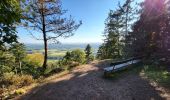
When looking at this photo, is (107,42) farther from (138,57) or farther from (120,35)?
(138,57)

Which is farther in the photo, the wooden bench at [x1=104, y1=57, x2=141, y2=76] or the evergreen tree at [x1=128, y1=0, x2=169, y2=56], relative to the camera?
the evergreen tree at [x1=128, y1=0, x2=169, y2=56]

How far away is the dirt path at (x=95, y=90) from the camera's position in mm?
10664

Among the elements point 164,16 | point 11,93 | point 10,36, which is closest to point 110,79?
point 11,93

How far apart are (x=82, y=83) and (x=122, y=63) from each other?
496 centimetres

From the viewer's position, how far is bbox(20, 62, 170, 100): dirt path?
10.7m

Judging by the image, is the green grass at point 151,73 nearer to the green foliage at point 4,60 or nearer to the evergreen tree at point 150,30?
the evergreen tree at point 150,30

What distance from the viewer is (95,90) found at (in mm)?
11414

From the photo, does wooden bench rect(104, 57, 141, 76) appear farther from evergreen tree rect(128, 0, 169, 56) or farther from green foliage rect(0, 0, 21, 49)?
green foliage rect(0, 0, 21, 49)

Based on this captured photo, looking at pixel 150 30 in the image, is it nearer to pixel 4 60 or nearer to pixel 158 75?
pixel 158 75

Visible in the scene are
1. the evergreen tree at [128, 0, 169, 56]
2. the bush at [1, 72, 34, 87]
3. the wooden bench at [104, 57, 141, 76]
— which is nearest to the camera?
the bush at [1, 72, 34, 87]

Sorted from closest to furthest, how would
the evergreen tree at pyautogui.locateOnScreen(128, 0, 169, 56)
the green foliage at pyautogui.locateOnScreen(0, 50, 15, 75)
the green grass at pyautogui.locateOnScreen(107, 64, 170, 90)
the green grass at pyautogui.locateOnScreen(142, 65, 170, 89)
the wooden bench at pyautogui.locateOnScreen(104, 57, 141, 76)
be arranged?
1. the green grass at pyautogui.locateOnScreen(142, 65, 170, 89)
2. the green grass at pyautogui.locateOnScreen(107, 64, 170, 90)
3. the wooden bench at pyautogui.locateOnScreen(104, 57, 141, 76)
4. the green foliage at pyautogui.locateOnScreen(0, 50, 15, 75)
5. the evergreen tree at pyautogui.locateOnScreen(128, 0, 169, 56)

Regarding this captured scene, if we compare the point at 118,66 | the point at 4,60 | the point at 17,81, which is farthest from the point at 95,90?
the point at 4,60

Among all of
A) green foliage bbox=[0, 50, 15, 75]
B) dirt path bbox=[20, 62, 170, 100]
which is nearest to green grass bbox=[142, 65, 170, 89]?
dirt path bbox=[20, 62, 170, 100]

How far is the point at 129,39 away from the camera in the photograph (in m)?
21.3
